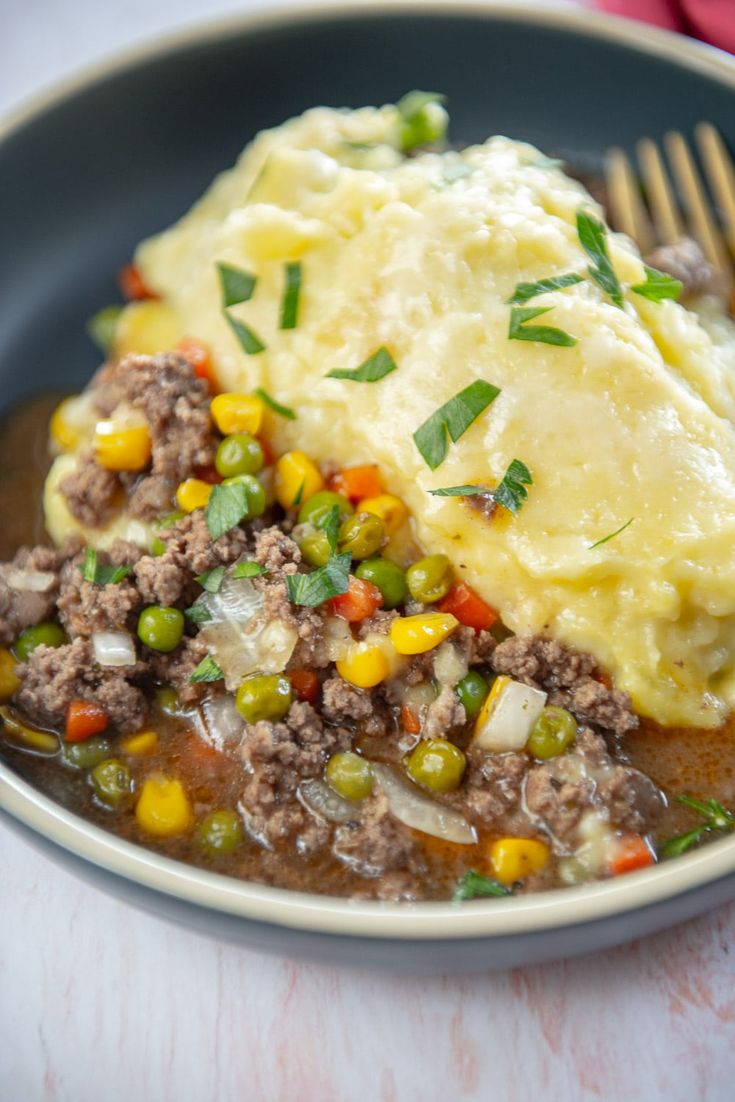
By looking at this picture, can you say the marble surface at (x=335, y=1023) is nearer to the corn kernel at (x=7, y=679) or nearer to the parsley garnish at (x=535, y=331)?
A: the corn kernel at (x=7, y=679)

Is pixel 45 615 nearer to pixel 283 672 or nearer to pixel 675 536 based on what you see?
pixel 283 672

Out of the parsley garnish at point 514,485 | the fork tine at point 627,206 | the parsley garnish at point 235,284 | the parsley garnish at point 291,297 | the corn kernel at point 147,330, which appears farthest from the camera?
the fork tine at point 627,206

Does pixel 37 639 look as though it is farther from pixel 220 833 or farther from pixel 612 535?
pixel 612 535

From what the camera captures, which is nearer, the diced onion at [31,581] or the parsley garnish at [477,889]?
the parsley garnish at [477,889]

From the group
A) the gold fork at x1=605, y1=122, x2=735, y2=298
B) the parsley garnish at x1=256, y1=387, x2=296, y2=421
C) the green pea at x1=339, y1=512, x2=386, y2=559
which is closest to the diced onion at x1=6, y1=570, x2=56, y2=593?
the parsley garnish at x1=256, y1=387, x2=296, y2=421

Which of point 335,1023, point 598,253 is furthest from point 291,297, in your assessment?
point 335,1023

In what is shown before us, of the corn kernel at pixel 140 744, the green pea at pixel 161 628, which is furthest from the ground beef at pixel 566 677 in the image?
the corn kernel at pixel 140 744

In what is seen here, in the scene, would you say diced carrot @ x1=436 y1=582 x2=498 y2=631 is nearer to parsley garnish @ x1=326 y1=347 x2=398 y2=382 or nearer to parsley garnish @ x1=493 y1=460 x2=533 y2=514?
parsley garnish @ x1=493 y1=460 x2=533 y2=514
